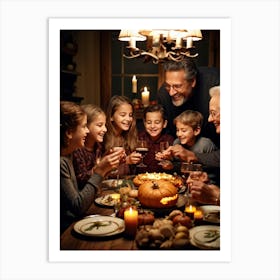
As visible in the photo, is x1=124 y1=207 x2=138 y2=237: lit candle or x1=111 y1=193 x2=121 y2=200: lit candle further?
x1=111 y1=193 x2=121 y2=200: lit candle

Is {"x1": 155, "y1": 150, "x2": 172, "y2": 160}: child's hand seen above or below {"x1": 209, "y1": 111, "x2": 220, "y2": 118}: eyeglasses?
below

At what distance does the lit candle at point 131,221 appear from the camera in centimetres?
206

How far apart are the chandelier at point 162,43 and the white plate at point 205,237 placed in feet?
2.59

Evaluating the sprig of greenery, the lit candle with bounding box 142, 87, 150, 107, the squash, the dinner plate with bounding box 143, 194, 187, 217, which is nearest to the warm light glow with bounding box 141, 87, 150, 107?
the lit candle with bounding box 142, 87, 150, 107

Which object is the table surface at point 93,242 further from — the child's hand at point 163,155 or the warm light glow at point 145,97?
the warm light glow at point 145,97

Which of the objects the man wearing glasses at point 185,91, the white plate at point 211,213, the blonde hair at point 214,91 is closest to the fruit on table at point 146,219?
the white plate at point 211,213

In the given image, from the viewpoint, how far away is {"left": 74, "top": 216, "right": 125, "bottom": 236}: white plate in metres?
2.09

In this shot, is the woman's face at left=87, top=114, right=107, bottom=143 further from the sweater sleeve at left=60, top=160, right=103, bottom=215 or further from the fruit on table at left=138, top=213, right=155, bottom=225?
the fruit on table at left=138, top=213, right=155, bottom=225

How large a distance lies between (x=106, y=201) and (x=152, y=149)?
0.32 meters
